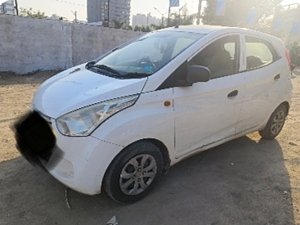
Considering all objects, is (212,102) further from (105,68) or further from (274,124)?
(274,124)

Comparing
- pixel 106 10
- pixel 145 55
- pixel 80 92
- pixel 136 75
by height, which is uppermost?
pixel 106 10

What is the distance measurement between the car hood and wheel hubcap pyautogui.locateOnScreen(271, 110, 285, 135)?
8.69 ft

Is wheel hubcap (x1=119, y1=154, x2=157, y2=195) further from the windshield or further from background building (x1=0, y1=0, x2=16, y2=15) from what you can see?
background building (x1=0, y1=0, x2=16, y2=15)

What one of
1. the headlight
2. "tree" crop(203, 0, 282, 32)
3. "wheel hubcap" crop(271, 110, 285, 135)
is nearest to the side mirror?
the headlight

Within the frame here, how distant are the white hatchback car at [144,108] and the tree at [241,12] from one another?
941 inches

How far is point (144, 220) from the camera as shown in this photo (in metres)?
2.25

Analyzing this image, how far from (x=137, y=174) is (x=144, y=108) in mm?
664

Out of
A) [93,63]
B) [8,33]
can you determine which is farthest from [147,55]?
[8,33]

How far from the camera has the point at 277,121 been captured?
13.0 ft

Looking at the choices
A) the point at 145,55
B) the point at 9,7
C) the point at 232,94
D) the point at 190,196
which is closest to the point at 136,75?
the point at 145,55

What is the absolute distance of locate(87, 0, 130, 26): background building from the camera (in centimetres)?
3281

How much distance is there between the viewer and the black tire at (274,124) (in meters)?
3.86

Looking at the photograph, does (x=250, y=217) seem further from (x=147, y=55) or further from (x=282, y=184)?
(x=147, y=55)

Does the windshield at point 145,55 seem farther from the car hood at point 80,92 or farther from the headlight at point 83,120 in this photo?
the headlight at point 83,120
